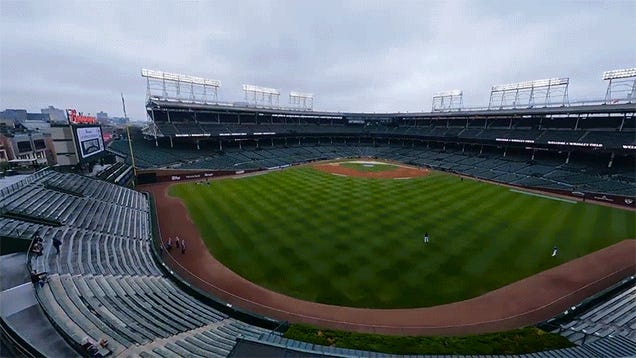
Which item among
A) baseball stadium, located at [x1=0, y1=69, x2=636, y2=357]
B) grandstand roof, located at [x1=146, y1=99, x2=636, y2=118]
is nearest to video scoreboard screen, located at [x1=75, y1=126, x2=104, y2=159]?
baseball stadium, located at [x1=0, y1=69, x2=636, y2=357]

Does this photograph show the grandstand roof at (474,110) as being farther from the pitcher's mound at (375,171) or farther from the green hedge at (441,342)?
the green hedge at (441,342)

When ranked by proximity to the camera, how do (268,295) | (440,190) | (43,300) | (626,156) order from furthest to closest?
(626,156) < (440,190) < (268,295) < (43,300)

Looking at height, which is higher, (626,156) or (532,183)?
(626,156)

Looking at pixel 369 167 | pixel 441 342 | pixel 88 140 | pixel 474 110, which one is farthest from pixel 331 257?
pixel 474 110

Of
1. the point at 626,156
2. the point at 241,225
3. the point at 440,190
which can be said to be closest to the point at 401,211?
the point at 440,190

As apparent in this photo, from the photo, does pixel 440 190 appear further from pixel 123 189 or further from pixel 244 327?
pixel 123 189

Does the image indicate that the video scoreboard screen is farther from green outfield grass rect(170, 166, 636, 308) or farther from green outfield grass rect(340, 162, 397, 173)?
green outfield grass rect(340, 162, 397, 173)

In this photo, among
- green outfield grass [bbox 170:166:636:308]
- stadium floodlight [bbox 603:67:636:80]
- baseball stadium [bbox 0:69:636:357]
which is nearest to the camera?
baseball stadium [bbox 0:69:636:357]
